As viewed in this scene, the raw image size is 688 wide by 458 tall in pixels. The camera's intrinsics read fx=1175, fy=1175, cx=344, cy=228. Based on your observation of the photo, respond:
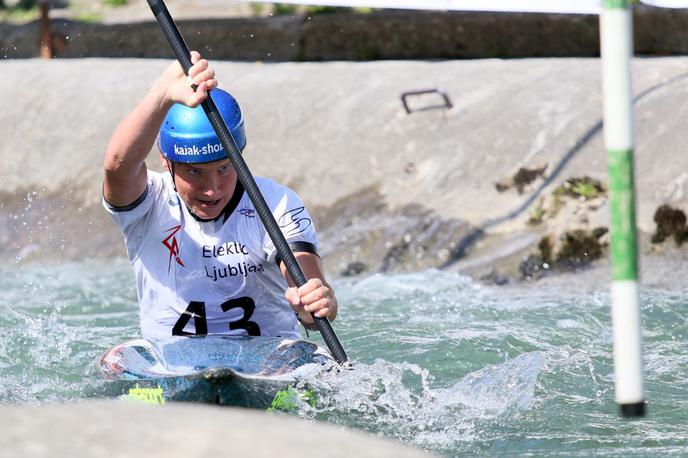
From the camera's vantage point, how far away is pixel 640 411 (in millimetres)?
2988

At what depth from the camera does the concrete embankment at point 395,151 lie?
28.0 feet

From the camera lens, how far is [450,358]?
19.8 feet

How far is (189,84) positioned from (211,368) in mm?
1094

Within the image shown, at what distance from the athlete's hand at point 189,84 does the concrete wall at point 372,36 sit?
23.8 feet

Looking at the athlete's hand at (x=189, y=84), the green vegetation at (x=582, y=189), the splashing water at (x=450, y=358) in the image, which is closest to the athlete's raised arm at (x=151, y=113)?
the athlete's hand at (x=189, y=84)

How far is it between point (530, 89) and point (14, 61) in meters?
5.93

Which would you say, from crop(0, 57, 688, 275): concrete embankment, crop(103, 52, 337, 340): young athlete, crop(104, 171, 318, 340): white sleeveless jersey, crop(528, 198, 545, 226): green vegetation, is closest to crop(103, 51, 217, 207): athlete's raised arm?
crop(103, 52, 337, 340): young athlete

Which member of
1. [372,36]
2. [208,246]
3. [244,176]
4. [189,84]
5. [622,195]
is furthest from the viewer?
[372,36]

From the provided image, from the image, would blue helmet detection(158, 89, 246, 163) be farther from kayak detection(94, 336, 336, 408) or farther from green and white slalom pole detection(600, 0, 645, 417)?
green and white slalom pole detection(600, 0, 645, 417)

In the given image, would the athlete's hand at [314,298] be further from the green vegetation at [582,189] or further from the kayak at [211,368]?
the green vegetation at [582,189]

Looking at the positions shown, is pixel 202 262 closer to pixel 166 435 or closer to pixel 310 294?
pixel 310 294

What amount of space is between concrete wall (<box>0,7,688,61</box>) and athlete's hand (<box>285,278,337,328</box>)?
23.0 ft

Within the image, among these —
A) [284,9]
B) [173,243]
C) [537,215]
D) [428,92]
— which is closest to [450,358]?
[173,243]

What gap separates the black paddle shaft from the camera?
15.4ft
